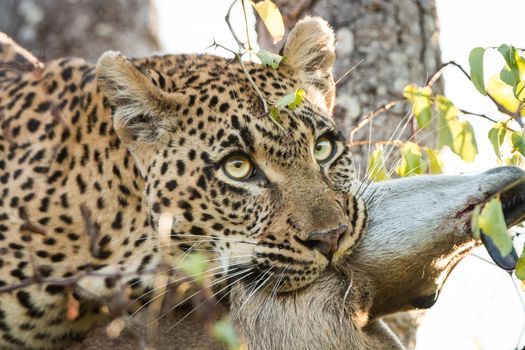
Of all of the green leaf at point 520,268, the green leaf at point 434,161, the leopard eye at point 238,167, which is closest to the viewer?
the green leaf at point 520,268

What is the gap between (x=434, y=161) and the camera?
20.0 ft

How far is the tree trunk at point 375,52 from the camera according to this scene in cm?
741

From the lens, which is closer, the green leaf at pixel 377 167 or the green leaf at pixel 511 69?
the green leaf at pixel 511 69

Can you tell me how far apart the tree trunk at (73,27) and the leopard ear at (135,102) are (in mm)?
4651

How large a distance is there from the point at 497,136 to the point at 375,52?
2.58m

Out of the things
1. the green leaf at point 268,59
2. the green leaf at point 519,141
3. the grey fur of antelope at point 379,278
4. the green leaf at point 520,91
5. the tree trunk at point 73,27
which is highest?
the tree trunk at point 73,27

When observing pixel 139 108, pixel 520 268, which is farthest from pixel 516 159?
pixel 139 108

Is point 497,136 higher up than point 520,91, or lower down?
lower down

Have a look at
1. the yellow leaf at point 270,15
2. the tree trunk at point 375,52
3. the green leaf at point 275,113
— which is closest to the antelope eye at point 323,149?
the green leaf at point 275,113

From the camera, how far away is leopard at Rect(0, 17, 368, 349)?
5488 millimetres

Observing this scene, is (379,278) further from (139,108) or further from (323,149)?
(139,108)

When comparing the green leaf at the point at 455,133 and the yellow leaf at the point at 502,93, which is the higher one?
the yellow leaf at the point at 502,93

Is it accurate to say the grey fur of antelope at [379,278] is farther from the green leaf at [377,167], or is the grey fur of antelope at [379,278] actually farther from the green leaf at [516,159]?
the green leaf at [377,167]

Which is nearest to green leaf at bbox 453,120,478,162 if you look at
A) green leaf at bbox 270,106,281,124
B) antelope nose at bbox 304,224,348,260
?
antelope nose at bbox 304,224,348,260
